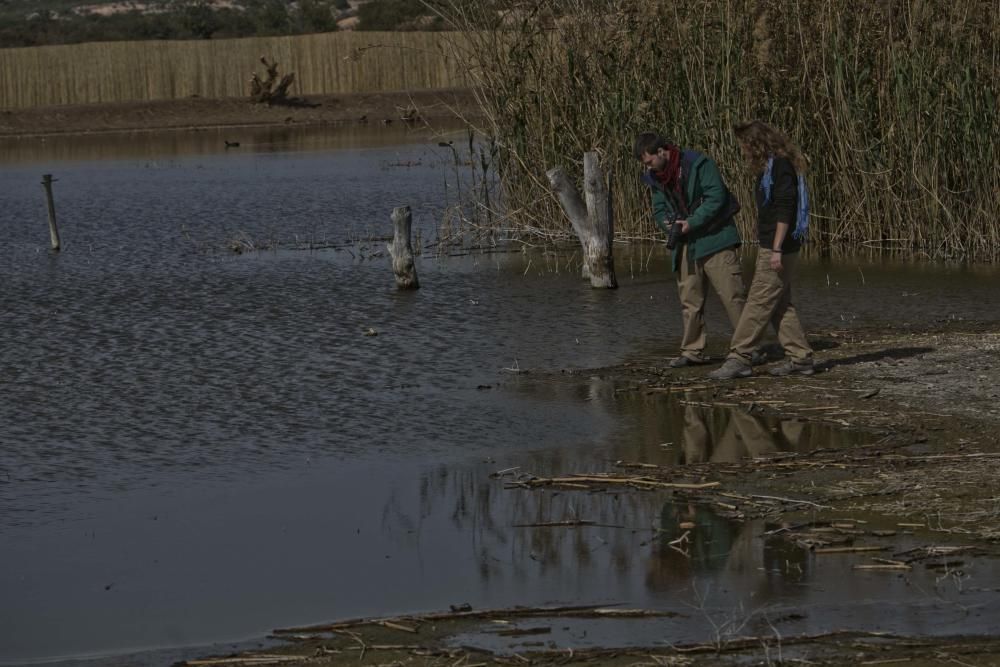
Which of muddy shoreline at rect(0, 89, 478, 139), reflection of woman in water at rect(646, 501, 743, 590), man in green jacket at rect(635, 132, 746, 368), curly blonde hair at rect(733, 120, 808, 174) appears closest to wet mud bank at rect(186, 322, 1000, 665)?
reflection of woman in water at rect(646, 501, 743, 590)

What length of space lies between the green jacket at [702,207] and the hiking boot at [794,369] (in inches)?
33.7

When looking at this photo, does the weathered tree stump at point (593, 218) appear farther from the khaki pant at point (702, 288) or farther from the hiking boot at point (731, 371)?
the hiking boot at point (731, 371)

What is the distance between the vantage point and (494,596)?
21.1ft

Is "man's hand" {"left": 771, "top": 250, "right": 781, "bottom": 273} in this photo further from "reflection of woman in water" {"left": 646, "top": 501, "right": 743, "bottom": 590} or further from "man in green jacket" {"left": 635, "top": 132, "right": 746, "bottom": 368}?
"reflection of woman in water" {"left": 646, "top": 501, "right": 743, "bottom": 590}

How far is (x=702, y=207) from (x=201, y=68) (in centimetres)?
4647

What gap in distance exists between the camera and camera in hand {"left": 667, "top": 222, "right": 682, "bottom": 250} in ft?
35.3

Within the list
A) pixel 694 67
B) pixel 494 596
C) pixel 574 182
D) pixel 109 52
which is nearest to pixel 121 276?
pixel 574 182

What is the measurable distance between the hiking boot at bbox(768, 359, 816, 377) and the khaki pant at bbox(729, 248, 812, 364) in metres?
0.03

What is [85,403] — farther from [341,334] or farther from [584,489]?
[584,489]

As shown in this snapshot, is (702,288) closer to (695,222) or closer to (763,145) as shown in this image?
(695,222)

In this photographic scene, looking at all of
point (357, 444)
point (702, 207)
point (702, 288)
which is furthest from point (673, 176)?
point (357, 444)

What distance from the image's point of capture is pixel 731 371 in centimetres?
1051

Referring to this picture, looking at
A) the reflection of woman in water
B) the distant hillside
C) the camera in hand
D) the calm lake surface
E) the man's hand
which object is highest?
the distant hillside

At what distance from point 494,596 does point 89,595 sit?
1.63 metres
